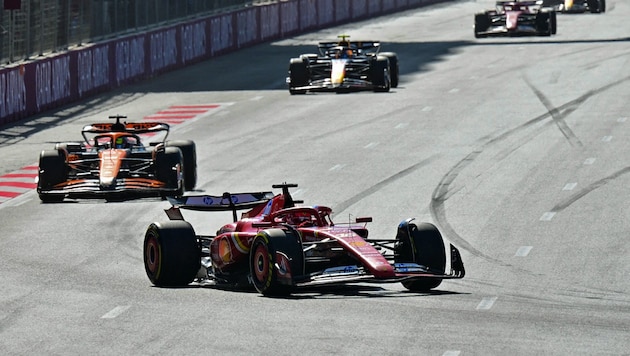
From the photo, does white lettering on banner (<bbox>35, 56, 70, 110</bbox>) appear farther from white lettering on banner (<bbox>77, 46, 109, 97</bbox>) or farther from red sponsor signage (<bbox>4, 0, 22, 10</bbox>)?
red sponsor signage (<bbox>4, 0, 22, 10</bbox>)

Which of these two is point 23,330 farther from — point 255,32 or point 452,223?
point 255,32

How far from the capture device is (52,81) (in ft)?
128

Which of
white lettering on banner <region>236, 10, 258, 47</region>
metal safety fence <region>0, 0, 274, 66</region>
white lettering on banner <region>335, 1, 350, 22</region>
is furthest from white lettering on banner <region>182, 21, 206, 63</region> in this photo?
white lettering on banner <region>335, 1, 350, 22</region>

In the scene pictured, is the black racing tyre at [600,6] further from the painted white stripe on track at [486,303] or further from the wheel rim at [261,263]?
the wheel rim at [261,263]

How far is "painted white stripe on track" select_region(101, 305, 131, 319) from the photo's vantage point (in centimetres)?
1647

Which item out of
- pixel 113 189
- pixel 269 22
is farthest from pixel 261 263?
pixel 269 22

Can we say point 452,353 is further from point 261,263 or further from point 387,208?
point 387,208

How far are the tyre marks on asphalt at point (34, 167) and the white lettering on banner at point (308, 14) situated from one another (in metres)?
22.7

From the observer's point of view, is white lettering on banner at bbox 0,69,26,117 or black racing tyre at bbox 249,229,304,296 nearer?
black racing tyre at bbox 249,229,304,296

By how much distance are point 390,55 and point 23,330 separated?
2600 cm

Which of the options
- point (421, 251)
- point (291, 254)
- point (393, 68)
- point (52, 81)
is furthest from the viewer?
point (393, 68)

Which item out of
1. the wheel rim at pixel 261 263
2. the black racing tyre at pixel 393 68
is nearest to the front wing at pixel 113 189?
the wheel rim at pixel 261 263

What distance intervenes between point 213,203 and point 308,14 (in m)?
44.6

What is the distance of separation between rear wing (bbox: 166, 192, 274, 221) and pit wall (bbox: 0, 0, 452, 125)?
1754cm
